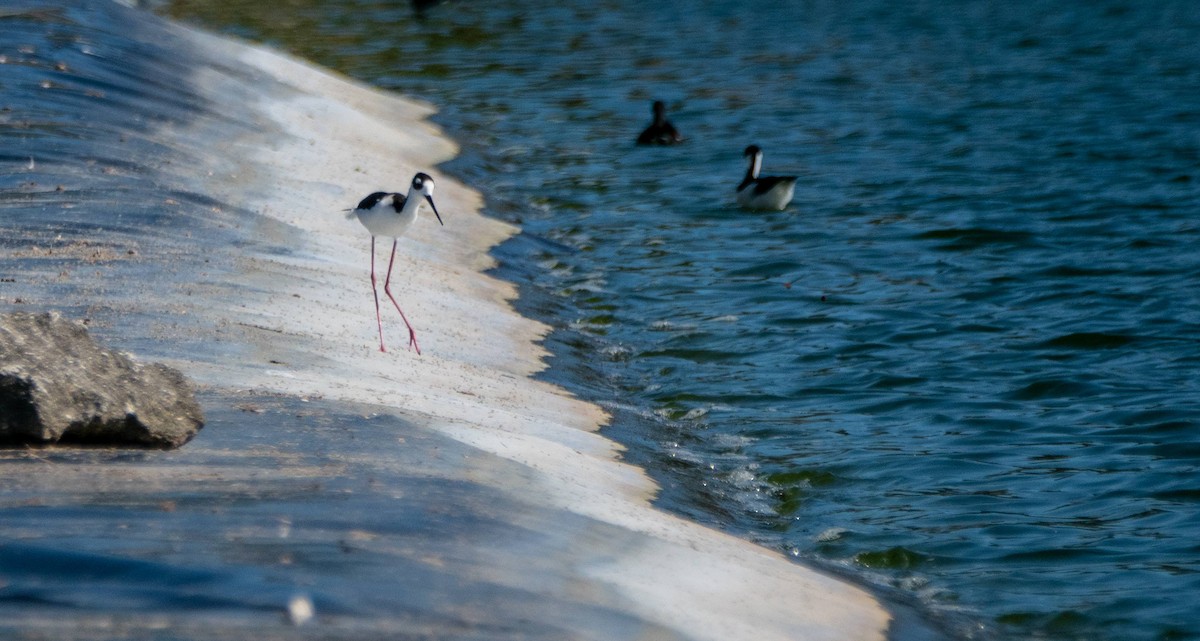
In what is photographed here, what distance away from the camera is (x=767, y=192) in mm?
16562

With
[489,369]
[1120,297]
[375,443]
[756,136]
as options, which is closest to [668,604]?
[375,443]

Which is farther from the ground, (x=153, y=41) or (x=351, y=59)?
(x=153, y=41)

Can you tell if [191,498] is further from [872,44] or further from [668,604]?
[872,44]

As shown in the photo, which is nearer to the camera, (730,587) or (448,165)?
(730,587)

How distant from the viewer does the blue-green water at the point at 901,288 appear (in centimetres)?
801

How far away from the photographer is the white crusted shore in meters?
6.27

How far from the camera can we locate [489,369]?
9891mm

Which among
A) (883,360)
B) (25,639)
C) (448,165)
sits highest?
(25,639)

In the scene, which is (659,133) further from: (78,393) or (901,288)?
(78,393)

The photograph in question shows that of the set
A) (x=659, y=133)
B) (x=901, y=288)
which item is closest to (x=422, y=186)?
(x=901, y=288)

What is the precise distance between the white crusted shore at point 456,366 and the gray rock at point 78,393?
1.13 metres

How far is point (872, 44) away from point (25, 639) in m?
26.2

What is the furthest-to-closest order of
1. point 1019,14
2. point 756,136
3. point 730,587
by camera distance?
point 1019,14 < point 756,136 < point 730,587

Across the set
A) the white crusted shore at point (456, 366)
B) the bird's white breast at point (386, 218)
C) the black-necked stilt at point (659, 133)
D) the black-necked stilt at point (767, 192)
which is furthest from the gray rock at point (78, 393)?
the black-necked stilt at point (659, 133)
